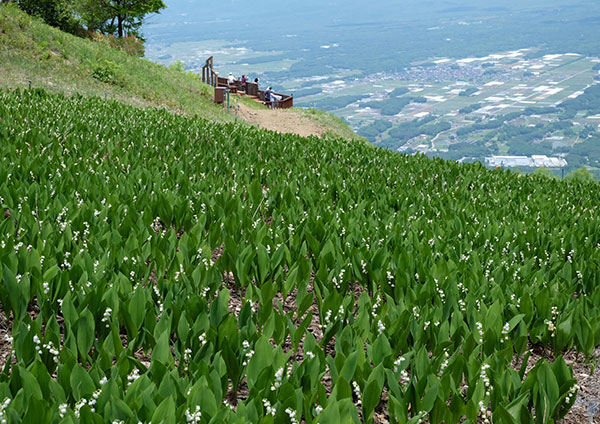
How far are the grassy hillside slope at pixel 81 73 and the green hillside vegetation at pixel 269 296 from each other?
14.5 m

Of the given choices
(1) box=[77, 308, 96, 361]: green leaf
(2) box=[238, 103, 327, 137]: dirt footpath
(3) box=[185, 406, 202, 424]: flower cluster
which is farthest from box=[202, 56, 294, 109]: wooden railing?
(3) box=[185, 406, 202, 424]: flower cluster

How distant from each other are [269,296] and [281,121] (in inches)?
1042

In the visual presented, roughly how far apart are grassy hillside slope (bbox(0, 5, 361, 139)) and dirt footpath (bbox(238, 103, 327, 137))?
845 mm

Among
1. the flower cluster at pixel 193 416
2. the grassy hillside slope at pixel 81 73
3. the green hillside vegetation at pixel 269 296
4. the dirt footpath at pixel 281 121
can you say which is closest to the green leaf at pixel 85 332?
the green hillside vegetation at pixel 269 296

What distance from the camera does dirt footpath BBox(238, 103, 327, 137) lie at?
93.2 feet

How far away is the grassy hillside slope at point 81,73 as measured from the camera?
23.0m

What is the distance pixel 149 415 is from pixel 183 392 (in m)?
0.26

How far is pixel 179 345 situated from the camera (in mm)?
3885

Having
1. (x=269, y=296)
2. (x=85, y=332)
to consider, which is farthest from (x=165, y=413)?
(x=269, y=296)

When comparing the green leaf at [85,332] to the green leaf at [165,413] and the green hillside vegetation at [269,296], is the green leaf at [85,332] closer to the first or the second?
the green hillside vegetation at [269,296]

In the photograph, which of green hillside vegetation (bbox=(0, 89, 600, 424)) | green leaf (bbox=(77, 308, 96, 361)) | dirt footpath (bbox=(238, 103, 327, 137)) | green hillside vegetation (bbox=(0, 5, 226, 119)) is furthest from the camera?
dirt footpath (bbox=(238, 103, 327, 137))

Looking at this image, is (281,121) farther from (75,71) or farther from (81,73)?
(75,71)

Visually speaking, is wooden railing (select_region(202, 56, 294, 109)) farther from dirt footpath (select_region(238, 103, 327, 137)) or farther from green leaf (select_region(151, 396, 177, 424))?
green leaf (select_region(151, 396, 177, 424))

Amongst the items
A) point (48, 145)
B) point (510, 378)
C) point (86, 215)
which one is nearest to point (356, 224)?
point (86, 215)
